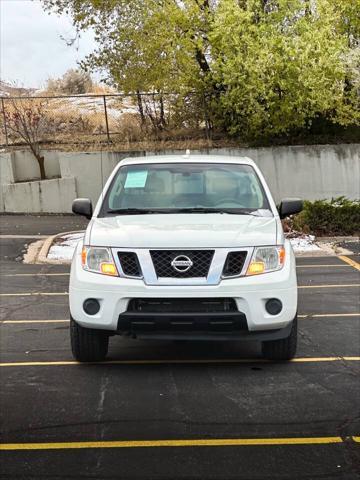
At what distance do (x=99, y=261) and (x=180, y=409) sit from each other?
4.49ft

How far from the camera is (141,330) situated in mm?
4836

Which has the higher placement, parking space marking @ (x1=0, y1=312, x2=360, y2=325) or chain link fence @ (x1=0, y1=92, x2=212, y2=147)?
chain link fence @ (x1=0, y1=92, x2=212, y2=147)

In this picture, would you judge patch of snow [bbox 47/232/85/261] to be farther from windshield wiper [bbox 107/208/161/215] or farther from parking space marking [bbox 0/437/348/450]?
parking space marking [bbox 0/437/348/450]

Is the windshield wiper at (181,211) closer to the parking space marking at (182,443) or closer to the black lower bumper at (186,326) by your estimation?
the black lower bumper at (186,326)

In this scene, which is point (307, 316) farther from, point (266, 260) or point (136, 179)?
point (136, 179)

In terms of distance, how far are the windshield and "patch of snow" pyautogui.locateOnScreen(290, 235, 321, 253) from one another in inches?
271

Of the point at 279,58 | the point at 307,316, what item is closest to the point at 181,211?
the point at 307,316

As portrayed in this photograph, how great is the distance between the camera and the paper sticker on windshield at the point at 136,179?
6082 millimetres

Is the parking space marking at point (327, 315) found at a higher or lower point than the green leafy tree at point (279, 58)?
lower

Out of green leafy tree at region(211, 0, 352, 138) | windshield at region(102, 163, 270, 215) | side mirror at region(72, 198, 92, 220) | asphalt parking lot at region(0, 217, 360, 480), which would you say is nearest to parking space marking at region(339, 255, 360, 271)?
asphalt parking lot at region(0, 217, 360, 480)

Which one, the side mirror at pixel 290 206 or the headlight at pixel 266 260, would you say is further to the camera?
the side mirror at pixel 290 206

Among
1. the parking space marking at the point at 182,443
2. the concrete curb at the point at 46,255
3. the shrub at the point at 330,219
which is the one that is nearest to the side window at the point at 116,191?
the parking space marking at the point at 182,443

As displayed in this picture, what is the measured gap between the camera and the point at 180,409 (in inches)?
175

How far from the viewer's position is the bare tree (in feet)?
71.5
